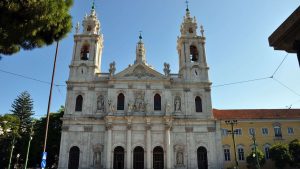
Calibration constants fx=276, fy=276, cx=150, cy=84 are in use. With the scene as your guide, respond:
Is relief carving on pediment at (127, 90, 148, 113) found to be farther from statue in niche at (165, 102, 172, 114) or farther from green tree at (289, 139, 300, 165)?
Answer: green tree at (289, 139, 300, 165)

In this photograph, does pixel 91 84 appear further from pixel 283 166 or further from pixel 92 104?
pixel 283 166

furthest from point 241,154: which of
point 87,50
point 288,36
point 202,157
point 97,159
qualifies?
point 288,36

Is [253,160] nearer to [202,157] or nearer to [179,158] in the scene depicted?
[202,157]

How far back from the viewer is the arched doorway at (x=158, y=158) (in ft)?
108

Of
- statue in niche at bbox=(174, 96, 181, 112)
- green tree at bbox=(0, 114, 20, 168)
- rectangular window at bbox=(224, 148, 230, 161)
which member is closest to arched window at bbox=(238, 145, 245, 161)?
rectangular window at bbox=(224, 148, 230, 161)

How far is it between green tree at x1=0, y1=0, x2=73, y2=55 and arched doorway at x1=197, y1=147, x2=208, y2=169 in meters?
27.5

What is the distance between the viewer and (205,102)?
36.2 meters

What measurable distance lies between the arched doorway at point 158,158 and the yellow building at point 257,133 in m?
8.77

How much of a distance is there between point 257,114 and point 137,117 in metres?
17.8

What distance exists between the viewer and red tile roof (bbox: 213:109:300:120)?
38625 millimetres

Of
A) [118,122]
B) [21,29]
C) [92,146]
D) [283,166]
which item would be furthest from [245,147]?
[21,29]

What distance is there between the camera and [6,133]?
138 feet

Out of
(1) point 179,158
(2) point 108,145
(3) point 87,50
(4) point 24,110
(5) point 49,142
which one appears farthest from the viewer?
(4) point 24,110

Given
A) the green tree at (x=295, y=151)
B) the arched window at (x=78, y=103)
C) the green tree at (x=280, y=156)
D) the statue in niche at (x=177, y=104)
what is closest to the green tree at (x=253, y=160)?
the green tree at (x=280, y=156)
